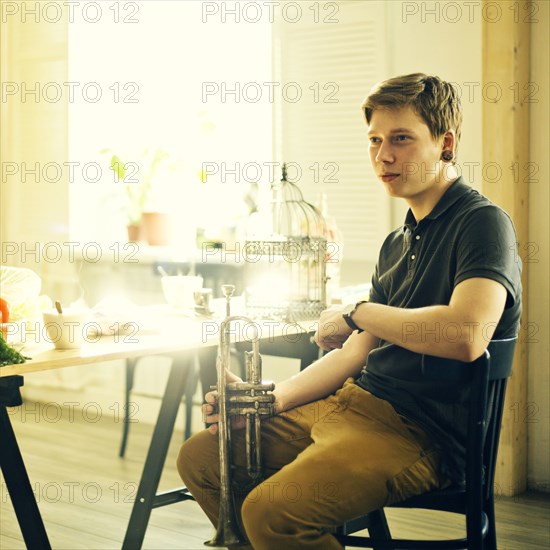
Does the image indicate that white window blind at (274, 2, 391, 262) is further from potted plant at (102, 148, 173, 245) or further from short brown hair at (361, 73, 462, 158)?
short brown hair at (361, 73, 462, 158)

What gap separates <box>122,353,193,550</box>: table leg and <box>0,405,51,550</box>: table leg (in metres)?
0.50

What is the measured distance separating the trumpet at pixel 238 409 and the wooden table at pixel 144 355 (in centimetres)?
8

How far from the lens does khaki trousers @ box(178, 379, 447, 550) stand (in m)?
1.71

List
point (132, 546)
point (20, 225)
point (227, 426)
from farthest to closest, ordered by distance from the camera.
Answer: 1. point (20, 225)
2. point (132, 546)
3. point (227, 426)

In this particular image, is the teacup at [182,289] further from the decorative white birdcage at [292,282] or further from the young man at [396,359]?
the young man at [396,359]

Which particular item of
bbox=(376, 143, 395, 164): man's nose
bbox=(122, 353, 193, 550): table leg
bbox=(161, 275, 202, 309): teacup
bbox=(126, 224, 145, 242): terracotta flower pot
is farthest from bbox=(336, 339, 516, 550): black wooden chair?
bbox=(126, 224, 145, 242): terracotta flower pot

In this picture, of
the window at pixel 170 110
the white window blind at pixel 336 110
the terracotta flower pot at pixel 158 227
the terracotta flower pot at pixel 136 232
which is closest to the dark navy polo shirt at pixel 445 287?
the white window blind at pixel 336 110

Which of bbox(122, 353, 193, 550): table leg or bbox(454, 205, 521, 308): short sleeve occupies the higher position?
bbox(454, 205, 521, 308): short sleeve

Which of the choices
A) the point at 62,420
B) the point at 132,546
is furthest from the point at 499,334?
the point at 62,420

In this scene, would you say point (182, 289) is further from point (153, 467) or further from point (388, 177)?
point (388, 177)

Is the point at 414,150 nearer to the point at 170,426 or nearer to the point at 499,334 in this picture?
the point at 499,334

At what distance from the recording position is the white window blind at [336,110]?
3.73m

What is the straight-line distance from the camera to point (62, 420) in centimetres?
470

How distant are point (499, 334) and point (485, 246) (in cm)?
21
